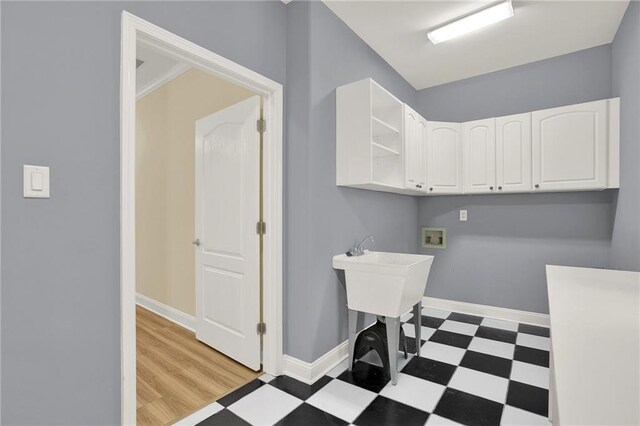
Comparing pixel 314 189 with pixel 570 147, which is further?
pixel 570 147

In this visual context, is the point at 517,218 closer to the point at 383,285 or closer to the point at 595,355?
the point at 383,285

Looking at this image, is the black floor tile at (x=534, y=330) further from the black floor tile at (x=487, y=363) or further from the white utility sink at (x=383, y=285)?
the white utility sink at (x=383, y=285)

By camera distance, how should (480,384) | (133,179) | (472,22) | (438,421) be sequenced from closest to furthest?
(133,179) < (438,421) < (480,384) < (472,22)

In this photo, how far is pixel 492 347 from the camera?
267cm

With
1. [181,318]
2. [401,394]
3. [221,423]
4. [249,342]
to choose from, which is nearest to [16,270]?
[221,423]

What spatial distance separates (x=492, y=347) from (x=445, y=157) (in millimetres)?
1907

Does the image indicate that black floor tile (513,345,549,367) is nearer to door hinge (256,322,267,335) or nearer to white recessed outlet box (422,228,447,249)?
white recessed outlet box (422,228,447,249)

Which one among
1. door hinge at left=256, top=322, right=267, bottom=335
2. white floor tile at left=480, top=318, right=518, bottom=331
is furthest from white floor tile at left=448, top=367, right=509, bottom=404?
door hinge at left=256, top=322, right=267, bottom=335

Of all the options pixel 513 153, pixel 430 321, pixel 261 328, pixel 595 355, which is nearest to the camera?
pixel 595 355

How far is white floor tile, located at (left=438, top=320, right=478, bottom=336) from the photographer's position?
303 cm

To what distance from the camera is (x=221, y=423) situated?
173cm

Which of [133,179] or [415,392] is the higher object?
[133,179]

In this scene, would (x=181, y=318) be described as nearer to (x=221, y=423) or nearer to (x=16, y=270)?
(x=221, y=423)

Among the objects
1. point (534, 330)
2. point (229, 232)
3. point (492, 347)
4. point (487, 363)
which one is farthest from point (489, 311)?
point (229, 232)
